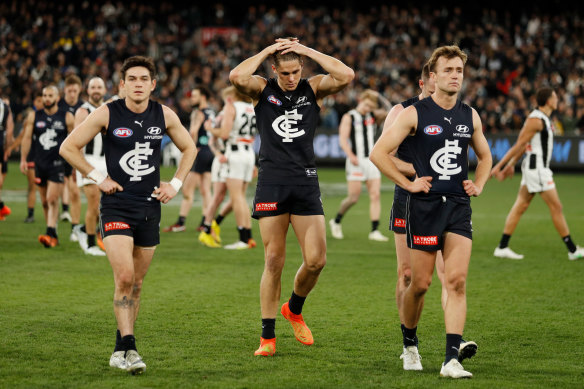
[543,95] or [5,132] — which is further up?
[543,95]

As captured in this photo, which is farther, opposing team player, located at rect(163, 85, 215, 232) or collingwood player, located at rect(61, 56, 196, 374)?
opposing team player, located at rect(163, 85, 215, 232)

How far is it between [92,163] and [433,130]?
22.4ft

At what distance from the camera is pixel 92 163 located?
12.0 metres

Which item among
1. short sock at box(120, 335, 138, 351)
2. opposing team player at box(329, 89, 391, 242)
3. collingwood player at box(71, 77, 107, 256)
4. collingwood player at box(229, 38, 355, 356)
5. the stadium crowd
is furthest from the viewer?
the stadium crowd

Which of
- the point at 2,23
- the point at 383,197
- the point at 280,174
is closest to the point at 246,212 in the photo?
the point at 280,174

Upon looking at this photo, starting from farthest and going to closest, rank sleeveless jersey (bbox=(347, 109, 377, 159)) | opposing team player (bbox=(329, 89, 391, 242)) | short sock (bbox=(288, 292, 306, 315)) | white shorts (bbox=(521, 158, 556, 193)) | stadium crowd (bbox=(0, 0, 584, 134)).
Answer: stadium crowd (bbox=(0, 0, 584, 134)), sleeveless jersey (bbox=(347, 109, 377, 159)), opposing team player (bbox=(329, 89, 391, 242)), white shorts (bbox=(521, 158, 556, 193)), short sock (bbox=(288, 292, 306, 315))

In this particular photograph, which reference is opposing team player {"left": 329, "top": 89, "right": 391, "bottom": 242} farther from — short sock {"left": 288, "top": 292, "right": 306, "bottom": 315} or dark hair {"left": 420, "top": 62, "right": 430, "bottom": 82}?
dark hair {"left": 420, "top": 62, "right": 430, "bottom": 82}

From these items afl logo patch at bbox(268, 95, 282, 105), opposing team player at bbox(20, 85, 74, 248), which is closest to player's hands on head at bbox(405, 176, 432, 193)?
afl logo patch at bbox(268, 95, 282, 105)

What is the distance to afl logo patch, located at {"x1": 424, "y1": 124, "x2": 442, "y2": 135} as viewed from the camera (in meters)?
6.25

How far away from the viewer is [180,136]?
22.5ft

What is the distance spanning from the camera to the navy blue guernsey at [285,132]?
704cm

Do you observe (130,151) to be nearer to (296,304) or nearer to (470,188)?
(296,304)

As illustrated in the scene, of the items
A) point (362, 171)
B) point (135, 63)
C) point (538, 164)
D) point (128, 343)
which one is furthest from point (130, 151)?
point (362, 171)

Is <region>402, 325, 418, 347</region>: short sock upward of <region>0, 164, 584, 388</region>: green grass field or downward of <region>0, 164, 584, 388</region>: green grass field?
upward
